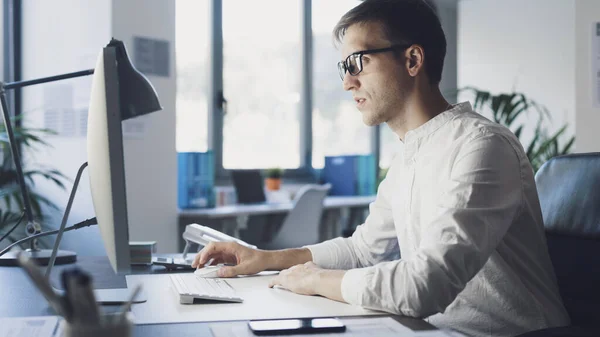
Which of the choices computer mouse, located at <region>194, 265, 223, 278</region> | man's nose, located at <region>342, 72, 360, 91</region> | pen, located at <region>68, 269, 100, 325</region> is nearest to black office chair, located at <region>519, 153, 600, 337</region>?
man's nose, located at <region>342, 72, 360, 91</region>

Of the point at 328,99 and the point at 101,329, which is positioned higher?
the point at 328,99

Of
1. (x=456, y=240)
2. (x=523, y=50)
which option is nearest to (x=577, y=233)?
(x=456, y=240)

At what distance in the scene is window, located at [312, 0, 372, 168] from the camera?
5.79m

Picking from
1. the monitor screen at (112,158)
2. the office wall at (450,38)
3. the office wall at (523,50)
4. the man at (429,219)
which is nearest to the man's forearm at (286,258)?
the man at (429,219)

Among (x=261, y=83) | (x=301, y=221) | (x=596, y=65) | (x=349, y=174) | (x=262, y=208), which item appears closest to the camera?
(x=596, y=65)

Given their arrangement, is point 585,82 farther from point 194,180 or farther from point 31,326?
point 31,326

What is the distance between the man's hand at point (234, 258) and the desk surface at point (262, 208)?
235 centimetres

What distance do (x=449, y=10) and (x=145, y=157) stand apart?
149 inches

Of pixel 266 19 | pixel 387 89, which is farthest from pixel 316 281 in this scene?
pixel 266 19

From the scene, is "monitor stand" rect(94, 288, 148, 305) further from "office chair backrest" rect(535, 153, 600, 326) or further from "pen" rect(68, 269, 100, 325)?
"office chair backrest" rect(535, 153, 600, 326)

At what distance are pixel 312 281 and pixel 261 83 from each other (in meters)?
4.12

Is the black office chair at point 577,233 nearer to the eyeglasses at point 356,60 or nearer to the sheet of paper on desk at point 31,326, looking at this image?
the eyeglasses at point 356,60

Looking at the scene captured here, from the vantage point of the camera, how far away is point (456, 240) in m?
1.23

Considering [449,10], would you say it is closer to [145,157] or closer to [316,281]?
[145,157]
